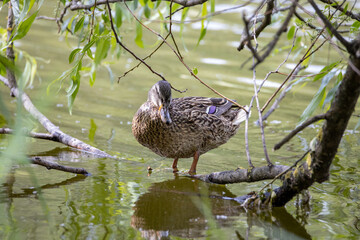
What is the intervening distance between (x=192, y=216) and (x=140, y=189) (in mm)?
741

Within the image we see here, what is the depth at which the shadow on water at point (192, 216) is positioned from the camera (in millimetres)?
3568

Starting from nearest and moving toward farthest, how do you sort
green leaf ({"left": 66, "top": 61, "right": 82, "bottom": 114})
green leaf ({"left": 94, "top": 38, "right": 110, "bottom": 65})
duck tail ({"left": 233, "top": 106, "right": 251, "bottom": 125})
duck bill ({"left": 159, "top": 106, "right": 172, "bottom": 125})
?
green leaf ({"left": 66, "top": 61, "right": 82, "bottom": 114}), green leaf ({"left": 94, "top": 38, "right": 110, "bottom": 65}), duck bill ({"left": 159, "top": 106, "right": 172, "bottom": 125}), duck tail ({"left": 233, "top": 106, "right": 251, "bottom": 125})

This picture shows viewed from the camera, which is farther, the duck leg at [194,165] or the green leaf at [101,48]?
the duck leg at [194,165]

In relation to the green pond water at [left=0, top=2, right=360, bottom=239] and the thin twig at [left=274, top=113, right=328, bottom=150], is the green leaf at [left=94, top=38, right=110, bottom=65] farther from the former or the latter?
the thin twig at [left=274, top=113, right=328, bottom=150]

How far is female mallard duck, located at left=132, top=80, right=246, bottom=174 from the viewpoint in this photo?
4.98m

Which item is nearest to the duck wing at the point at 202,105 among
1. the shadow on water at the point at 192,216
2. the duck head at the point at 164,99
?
the duck head at the point at 164,99

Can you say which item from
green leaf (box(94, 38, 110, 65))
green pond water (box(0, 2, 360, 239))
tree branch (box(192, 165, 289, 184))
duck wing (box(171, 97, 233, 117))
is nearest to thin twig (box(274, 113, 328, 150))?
green pond water (box(0, 2, 360, 239))

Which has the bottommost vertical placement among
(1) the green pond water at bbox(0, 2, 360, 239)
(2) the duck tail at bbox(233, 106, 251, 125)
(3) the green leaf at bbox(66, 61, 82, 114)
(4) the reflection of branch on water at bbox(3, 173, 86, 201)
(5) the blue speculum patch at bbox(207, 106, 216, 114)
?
(4) the reflection of branch on water at bbox(3, 173, 86, 201)

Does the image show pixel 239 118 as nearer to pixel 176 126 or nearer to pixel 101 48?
pixel 176 126

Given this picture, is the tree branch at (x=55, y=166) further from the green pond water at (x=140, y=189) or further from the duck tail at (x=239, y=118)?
the duck tail at (x=239, y=118)

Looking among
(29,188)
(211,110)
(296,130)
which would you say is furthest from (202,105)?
(296,130)

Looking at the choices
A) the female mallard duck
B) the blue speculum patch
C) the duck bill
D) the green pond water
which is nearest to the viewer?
the green pond water

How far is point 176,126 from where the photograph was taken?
16.8 ft

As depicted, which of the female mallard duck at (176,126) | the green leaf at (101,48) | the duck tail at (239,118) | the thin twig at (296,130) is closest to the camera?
the thin twig at (296,130)
